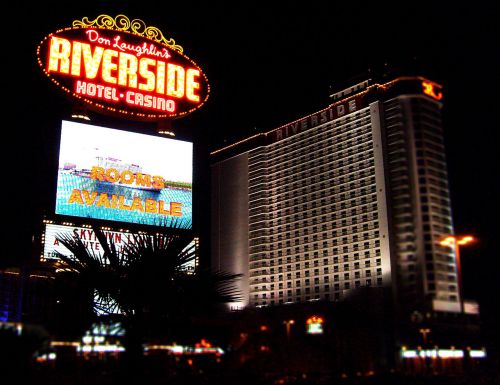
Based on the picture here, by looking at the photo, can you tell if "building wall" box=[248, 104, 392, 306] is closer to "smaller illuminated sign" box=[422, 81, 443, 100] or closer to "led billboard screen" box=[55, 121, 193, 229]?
"smaller illuminated sign" box=[422, 81, 443, 100]

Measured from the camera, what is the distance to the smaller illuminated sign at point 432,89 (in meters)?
76.8

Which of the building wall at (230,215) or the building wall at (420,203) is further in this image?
the building wall at (230,215)

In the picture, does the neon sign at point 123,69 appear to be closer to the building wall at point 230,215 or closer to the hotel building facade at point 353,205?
the hotel building facade at point 353,205

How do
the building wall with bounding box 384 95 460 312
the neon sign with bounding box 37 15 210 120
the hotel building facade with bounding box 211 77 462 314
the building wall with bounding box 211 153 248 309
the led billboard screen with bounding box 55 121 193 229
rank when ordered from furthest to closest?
the building wall with bounding box 211 153 248 309
the hotel building facade with bounding box 211 77 462 314
the building wall with bounding box 384 95 460 312
the led billboard screen with bounding box 55 121 193 229
the neon sign with bounding box 37 15 210 120

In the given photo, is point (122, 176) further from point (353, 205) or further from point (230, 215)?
point (230, 215)

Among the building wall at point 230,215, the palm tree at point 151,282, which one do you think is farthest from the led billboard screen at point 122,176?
the building wall at point 230,215

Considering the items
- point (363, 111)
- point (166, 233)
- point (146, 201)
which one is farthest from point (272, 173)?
point (166, 233)

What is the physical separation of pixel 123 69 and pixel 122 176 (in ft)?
26.1

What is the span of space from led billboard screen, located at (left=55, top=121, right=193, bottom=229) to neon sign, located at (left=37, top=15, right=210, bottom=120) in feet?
15.6

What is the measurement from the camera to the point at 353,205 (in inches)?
3088

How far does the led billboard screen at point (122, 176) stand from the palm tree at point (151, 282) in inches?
1335

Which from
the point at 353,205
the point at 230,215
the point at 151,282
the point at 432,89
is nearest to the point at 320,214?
the point at 353,205

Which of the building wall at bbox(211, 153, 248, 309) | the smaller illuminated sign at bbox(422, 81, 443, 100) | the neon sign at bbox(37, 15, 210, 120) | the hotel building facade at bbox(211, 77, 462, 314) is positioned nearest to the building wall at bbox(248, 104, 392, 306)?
the hotel building facade at bbox(211, 77, 462, 314)

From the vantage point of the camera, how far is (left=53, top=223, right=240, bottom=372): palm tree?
9.84 m
